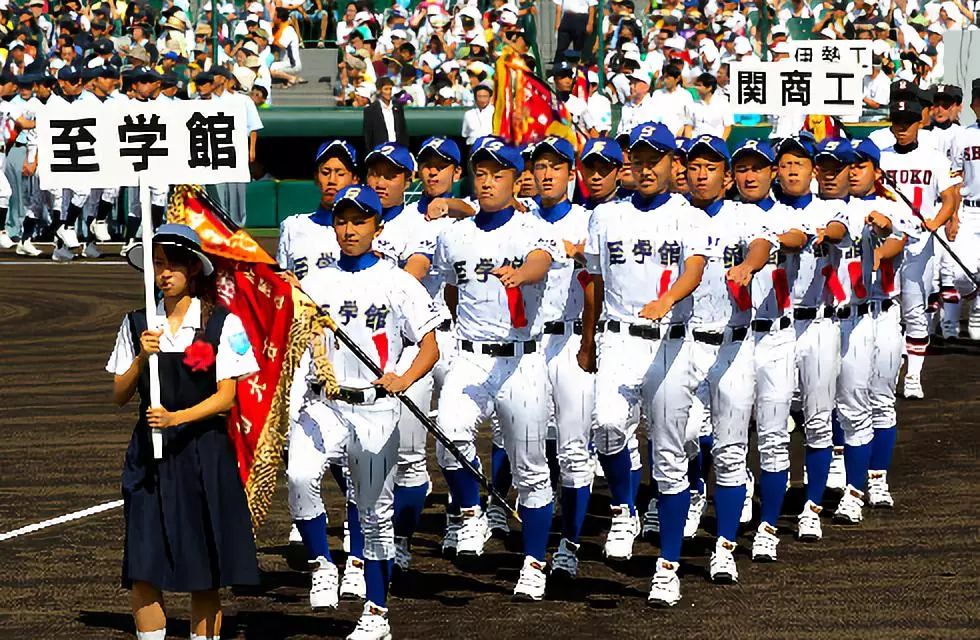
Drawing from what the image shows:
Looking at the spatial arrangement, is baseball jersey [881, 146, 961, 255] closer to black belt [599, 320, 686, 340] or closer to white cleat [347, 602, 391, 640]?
black belt [599, 320, 686, 340]

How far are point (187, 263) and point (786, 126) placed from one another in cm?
895

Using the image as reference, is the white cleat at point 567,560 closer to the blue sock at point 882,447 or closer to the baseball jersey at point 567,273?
the baseball jersey at point 567,273

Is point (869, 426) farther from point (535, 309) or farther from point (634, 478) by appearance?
point (535, 309)

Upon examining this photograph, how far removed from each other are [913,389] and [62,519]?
7640 millimetres

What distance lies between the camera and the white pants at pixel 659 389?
1007 centimetres

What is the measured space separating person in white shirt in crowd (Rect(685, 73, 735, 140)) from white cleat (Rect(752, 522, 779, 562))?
45.3 feet

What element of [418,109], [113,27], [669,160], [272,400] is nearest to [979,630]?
[669,160]

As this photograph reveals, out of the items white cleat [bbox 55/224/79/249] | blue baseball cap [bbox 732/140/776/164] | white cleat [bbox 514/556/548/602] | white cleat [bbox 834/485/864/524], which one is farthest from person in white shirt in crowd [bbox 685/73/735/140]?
white cleat [bbox 514/556/548/602]

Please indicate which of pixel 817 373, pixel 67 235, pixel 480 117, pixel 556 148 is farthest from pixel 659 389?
pixel 67 235

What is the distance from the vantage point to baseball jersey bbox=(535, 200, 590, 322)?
10.7 m

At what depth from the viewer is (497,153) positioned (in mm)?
10148

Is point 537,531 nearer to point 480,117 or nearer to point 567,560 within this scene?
point 567,560

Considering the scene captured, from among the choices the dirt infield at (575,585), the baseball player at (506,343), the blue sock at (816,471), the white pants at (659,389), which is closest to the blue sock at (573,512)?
the dirt infield at (575,585)

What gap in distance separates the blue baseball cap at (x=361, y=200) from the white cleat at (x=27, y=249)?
64.8 feet
